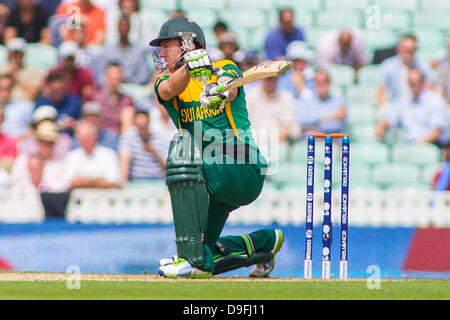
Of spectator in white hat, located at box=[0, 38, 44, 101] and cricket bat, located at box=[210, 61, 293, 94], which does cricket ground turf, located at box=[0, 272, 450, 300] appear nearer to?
cricket bat, located at box=[210, 61, 293, 94]

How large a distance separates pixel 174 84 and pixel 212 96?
0.28 metres

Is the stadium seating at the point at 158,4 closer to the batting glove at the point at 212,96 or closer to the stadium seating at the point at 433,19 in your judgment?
the stadium seating at the point at 433,19

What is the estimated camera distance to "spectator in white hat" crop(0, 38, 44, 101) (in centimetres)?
1059

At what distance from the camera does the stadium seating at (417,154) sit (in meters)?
9.77

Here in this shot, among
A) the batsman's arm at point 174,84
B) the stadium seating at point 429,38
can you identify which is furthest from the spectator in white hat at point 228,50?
the batsman's arm at point 174,84

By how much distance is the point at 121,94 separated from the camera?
10180 millimetres

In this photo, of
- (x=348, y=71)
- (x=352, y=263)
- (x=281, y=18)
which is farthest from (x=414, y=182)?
(x=352, y=263)

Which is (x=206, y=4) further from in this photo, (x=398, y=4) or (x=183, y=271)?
(x=183, y=271)

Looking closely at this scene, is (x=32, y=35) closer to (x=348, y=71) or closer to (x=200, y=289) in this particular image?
(x=348, y=71)

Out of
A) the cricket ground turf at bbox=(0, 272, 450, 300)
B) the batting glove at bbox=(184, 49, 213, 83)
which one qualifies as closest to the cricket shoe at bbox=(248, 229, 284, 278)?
the cricket ground turf at bbox=(0, 272, 450, 300)

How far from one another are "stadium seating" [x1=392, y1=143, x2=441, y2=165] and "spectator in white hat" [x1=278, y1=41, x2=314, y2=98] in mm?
1120

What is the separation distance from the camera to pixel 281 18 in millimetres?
10516

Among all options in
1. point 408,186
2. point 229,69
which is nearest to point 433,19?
point 408,186

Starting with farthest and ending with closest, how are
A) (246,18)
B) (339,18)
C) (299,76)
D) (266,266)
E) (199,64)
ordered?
(246,18) < (339,18) < (299,76) < (266,266) < (199,64)
